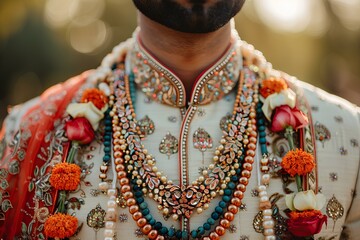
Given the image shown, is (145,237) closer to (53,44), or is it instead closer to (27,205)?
(27,205)

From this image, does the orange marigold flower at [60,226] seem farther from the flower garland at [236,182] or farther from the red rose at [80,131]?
the red rose at [80,131]

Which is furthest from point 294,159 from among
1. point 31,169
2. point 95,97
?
point 31,169

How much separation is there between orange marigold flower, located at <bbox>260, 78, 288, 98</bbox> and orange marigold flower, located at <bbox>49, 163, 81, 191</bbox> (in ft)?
2.97

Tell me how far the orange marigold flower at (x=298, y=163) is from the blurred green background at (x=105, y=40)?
13.0 m

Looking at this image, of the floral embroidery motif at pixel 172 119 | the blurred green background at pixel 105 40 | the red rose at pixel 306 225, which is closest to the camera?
the red rose at pixel 306 225

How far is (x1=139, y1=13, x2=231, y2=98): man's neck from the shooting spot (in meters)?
2.97

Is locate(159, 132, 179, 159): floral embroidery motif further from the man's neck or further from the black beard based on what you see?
the black beard

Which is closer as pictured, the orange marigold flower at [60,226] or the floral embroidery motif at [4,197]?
the orange marigold flower at [60,226]

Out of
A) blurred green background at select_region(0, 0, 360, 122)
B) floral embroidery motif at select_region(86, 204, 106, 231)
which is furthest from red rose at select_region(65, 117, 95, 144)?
blurred green background at select_region(0, 0, 360, 122)

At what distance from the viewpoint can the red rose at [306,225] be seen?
2.61 metres

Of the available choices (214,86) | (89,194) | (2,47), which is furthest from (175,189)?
(2,47)

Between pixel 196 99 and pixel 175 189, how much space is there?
18.3 inches

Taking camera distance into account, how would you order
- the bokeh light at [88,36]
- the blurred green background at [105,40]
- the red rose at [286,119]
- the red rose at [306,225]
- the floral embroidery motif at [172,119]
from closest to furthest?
the red rose at [306,225]
the red rose at [286,119]
the floral embroidery motif at [172,119]
the blurred green background at [105,40]
the bokeh light at [88,36]

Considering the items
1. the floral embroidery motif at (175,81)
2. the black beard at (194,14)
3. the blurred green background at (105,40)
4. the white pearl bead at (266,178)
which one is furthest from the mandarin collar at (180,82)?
the blurred green background at (105,40)
